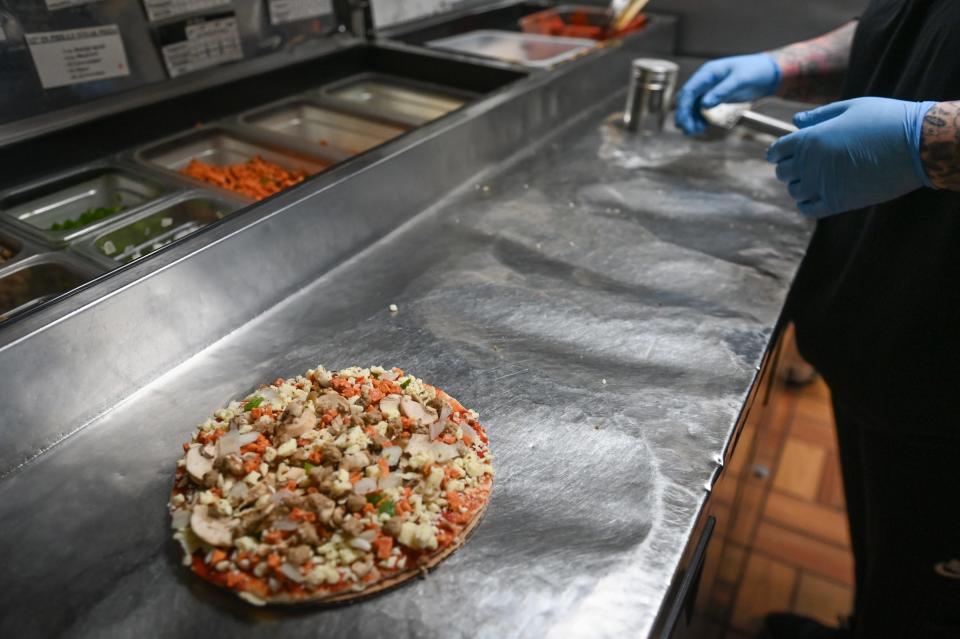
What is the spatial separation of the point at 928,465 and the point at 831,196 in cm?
58

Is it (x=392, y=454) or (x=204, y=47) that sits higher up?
(x=204, y=47)

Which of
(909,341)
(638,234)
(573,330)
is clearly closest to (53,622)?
(573,330)

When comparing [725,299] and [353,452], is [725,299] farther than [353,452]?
Yes

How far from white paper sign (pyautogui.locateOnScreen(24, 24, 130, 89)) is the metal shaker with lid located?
5.01ft

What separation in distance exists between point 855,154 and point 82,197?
176 centimetres

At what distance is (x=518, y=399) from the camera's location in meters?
1.11

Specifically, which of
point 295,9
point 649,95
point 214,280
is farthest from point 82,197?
point 649,95

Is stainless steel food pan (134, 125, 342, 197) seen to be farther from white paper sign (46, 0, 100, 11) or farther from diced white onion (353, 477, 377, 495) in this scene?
diced white onion (353, 477, 377, 495)

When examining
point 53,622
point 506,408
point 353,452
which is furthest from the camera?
point 506,408

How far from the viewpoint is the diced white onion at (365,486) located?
0.86 metres

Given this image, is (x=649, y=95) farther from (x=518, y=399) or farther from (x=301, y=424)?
(x=301, y=424)

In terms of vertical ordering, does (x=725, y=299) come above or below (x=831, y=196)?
below

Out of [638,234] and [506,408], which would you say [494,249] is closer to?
A: [638,234]

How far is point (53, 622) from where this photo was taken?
779 mm
